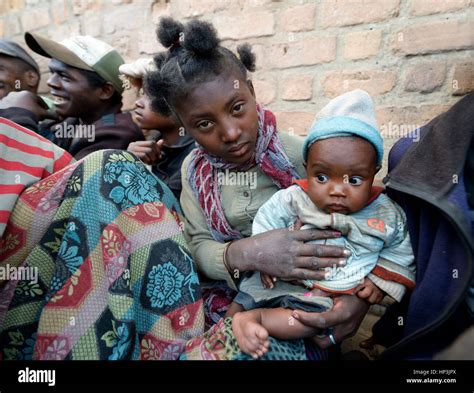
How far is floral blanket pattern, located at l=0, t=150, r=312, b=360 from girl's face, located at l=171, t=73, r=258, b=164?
28 centimetres

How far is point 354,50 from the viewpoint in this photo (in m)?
2.04

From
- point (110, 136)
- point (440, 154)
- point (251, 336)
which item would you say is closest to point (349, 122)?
point (440, 154)

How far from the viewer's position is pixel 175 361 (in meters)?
1.33

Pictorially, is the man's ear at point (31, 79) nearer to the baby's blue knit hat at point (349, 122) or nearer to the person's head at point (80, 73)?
the person's head at point (80, 73)

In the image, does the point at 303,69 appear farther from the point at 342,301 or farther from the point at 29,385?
the point at 29,385

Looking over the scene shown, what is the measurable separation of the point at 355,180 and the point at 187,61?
0.72m

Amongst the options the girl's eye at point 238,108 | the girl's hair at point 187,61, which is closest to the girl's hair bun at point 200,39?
the girl's hair at point 187,61

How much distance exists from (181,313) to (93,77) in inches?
71.2

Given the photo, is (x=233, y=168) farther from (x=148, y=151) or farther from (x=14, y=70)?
(x=14, y=70)

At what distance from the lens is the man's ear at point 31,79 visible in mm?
3110

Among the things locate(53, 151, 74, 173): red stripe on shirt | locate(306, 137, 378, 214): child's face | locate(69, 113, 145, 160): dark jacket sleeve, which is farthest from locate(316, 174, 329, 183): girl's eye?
locate(69, 113, 145, 160): dark jacket sleeve

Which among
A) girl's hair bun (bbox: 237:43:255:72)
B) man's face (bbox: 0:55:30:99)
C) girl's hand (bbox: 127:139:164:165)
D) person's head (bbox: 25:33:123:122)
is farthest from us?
man's face (bbox: 0:55:30:99)

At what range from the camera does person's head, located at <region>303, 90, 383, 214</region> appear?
4.42ft

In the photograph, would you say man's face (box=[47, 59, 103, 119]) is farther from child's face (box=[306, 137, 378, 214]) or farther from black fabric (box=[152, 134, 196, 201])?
child's face (box=[306, 137, 378, 214])
